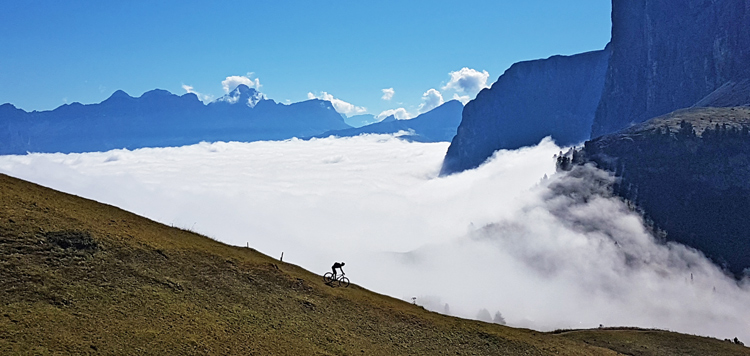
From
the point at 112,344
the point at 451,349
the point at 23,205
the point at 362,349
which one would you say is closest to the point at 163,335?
the point at 112,344

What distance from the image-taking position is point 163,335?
1215 inches

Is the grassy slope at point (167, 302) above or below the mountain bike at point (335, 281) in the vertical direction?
below

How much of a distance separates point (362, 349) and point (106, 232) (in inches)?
994

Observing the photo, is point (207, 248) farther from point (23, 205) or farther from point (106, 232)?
point (23, 205)

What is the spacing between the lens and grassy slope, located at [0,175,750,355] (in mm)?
29281

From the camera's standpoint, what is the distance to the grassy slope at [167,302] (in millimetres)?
29281

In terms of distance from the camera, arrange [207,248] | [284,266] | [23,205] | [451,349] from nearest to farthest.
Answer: [23,205]
[451,349]
[207,248]
[284,266]

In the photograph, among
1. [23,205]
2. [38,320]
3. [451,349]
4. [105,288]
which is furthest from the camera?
[451,349]

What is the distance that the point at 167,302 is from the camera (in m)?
34.9

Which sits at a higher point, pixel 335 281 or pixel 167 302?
pixel 335 281

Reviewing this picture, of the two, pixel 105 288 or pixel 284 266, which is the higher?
pixel 284 266

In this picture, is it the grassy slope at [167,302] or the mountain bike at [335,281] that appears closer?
the grassy slope at [167,302]

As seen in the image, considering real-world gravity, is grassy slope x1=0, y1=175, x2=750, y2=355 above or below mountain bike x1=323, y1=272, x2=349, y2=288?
below

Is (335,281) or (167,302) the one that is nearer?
(167,302)
